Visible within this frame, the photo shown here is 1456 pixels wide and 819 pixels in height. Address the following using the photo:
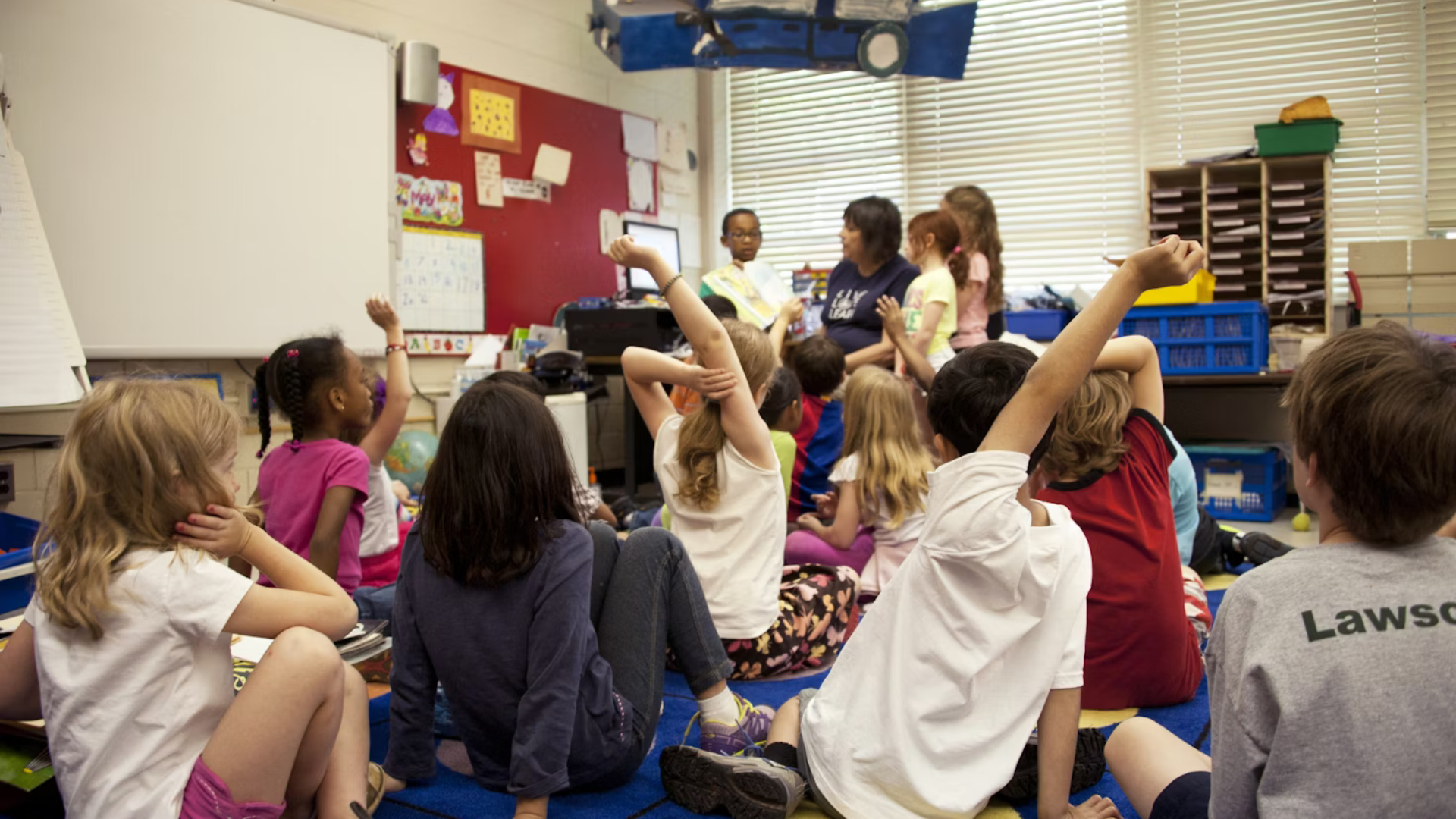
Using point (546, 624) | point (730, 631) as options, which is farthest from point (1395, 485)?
point (730, 631)

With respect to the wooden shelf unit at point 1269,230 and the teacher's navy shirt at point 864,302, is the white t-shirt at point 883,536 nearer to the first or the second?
the teacher's navy shirt at point 864,302

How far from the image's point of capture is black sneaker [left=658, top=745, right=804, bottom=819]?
1456 mm

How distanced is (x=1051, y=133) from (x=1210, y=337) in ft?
5.01

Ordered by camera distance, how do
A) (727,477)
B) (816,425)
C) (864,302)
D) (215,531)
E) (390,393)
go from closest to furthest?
(215,531), (727,477), (390,393), (816,425), (864,302)

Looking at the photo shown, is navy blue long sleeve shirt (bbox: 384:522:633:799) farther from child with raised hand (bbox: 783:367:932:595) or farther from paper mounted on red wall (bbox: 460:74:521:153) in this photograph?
paper mounted on red wall (bbox: 460:74:521:153)

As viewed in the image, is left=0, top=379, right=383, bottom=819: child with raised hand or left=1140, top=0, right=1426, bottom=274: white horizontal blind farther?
left=1140, top=0, right=1426, bottom=274: white horizontal blind

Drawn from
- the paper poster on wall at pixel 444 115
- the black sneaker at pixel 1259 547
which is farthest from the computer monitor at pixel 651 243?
the black sneaker at pixel 1259 547

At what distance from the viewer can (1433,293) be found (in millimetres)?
4250

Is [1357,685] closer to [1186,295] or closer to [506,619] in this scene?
[506,619]

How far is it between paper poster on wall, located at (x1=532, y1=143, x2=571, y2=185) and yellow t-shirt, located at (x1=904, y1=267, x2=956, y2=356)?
216 cm

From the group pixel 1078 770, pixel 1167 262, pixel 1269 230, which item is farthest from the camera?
pixel 1269 230

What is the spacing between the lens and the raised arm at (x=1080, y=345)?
1.12 meters

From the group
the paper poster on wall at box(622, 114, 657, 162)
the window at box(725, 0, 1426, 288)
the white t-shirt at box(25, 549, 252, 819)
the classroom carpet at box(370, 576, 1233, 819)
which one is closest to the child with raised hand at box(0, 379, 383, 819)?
the white t-shirt at box(25, 549, 252, 819)

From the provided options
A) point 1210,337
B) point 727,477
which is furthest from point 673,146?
point 727,477
